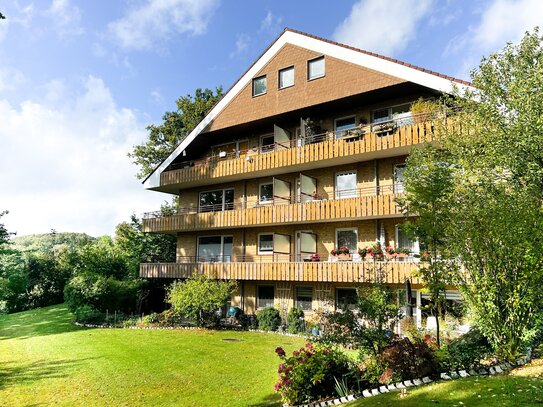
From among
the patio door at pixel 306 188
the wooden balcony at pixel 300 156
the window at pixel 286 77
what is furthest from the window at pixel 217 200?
the window at pixel 286 77

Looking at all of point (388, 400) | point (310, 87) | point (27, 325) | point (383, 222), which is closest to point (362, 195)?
point (383, 222)

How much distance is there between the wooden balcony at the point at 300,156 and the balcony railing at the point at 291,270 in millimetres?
5425

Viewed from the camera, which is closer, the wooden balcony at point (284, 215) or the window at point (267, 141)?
the wooden balcony at point (284, 215)

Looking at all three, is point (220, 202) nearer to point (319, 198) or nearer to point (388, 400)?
point (319, 198)

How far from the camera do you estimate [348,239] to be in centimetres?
2150

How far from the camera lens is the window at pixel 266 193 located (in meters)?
25.0

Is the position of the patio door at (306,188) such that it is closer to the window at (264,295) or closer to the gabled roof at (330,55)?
the window at (264,295)

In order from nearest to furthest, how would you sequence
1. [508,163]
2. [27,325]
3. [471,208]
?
[471,208]
[508,163]
[27,325]

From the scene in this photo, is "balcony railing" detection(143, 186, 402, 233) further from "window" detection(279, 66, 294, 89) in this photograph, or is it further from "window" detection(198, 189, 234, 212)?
"window" detection(279, 66, 294, 89)

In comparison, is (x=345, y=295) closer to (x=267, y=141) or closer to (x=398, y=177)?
(x=398, y=177)

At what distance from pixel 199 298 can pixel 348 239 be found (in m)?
8.59

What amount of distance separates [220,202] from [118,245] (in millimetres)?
13822

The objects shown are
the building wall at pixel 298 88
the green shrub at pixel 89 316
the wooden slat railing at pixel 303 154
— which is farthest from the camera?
the green shrub at pixel 89 316

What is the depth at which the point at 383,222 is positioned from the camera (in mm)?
20156
